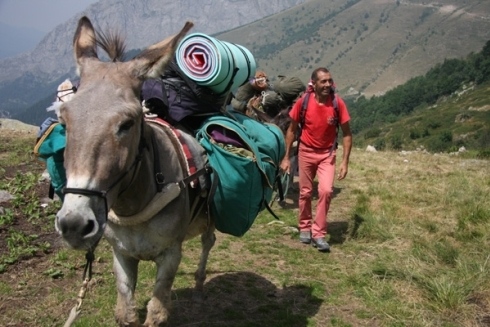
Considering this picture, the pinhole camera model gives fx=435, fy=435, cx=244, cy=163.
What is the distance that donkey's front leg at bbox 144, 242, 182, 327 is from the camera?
3.33 m

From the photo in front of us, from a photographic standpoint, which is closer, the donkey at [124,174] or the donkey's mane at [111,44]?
the donkey at [124,174]

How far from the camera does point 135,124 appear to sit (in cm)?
259

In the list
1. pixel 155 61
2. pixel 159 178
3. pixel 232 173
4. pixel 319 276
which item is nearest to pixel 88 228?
pixel 159 178

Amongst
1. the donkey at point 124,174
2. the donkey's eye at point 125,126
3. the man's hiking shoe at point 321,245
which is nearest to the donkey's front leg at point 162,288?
the donkey at point 124,174

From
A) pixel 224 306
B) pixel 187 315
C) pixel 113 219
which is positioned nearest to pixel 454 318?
pixel 224 306

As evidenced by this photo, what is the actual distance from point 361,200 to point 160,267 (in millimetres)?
6686

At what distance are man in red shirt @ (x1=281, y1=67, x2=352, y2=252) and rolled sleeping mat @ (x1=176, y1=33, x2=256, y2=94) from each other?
113 inches

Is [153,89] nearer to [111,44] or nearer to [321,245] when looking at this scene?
[111,44]

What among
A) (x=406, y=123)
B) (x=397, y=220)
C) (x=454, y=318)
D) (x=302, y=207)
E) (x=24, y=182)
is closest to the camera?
(x=454, y=318)

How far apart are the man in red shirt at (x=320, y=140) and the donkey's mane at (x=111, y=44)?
3.83 metres

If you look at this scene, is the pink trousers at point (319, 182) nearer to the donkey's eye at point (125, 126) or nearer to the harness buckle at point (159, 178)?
the harness buckle at point (159, 178)

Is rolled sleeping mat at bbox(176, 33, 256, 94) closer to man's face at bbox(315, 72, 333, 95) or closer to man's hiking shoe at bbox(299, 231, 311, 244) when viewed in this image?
man's face at bbox(315, 72, 333, 95)

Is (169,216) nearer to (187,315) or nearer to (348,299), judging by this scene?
(187,315)

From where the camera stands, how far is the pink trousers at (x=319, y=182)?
695 cm
